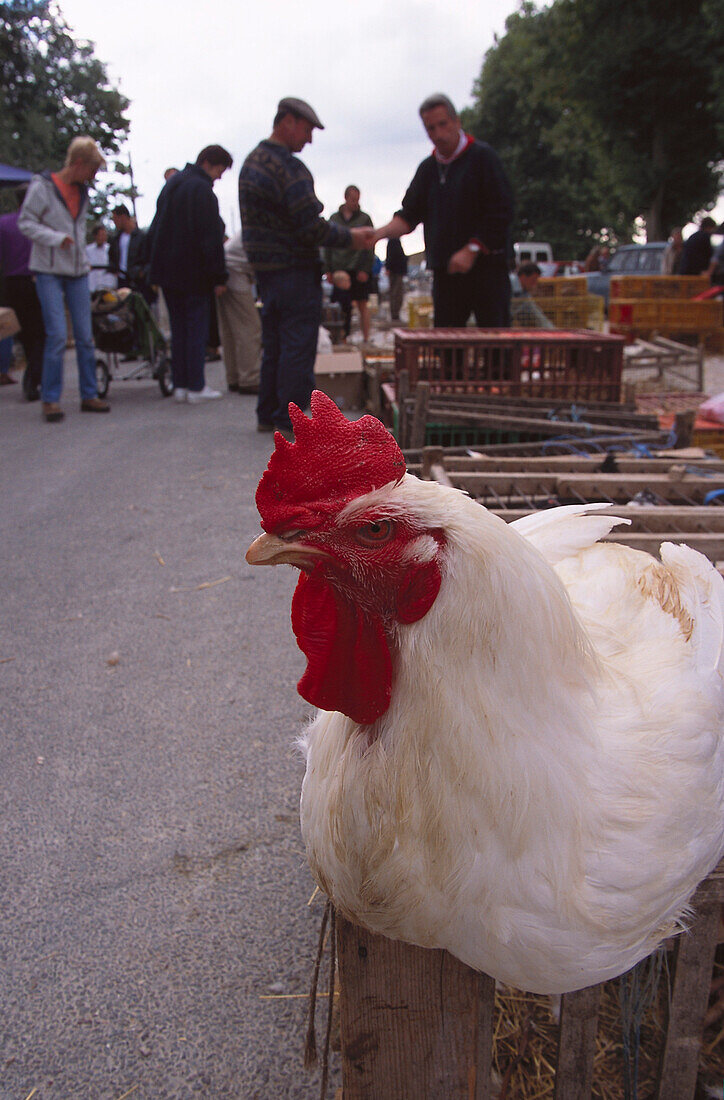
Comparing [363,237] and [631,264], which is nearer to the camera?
[363,237]

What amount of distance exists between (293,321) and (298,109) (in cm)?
151

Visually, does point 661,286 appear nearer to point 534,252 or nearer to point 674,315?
point 674,315

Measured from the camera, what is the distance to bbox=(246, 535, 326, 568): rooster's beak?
1015 millimetres

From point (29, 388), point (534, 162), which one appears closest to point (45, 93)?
point (29, 388)

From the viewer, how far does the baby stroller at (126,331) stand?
8367 millimetres

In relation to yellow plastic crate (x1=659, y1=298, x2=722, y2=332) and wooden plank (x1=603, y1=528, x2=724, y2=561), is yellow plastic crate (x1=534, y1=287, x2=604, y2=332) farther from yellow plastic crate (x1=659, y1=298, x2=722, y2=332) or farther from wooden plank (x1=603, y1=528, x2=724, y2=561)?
wooden plank (x1=603, y1=528, x2=724, y2=561)

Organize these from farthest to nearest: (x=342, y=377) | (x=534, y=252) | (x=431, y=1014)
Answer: (x=534, y=252)
(x=342, y=377)
(x=431, y=1014)

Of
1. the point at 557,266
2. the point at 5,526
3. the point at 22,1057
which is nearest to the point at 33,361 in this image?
the point at 5,526

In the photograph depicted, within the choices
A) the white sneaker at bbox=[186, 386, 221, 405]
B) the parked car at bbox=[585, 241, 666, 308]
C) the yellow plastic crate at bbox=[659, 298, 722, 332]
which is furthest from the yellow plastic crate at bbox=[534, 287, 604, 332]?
the parked car at bbox=[585, 241, 666, 308]

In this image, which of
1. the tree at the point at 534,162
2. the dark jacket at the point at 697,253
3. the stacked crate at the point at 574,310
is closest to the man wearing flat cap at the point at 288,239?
the stacked crate at the point at 574,310

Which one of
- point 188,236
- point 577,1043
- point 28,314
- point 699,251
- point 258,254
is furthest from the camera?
point 699,251

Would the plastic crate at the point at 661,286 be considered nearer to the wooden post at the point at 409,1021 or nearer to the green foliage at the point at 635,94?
the green foliage at the point at 635,94

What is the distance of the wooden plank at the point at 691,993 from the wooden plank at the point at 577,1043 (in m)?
0.20

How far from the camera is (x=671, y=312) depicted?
1238cm
